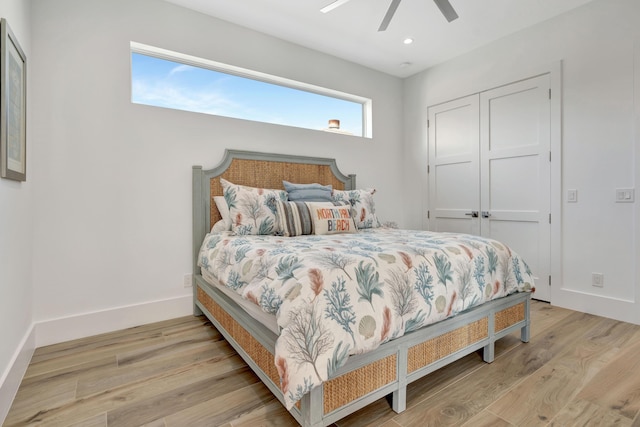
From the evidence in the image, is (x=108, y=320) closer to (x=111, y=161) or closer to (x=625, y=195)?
(x=111, y=161)

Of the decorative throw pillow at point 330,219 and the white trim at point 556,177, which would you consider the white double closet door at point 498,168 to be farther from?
the decorative throw pillow at point 330,219

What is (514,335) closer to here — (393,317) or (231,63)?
(393,317)

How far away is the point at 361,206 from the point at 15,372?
260cm

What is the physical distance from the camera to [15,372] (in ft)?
5.30

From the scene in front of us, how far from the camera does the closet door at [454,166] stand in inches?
142

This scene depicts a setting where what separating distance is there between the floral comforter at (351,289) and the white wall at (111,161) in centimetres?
93

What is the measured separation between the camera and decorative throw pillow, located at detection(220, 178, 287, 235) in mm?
2484

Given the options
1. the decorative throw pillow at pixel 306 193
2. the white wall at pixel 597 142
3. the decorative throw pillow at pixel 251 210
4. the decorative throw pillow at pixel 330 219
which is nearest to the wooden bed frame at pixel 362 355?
the decorative throw pillow at pixel 251 210

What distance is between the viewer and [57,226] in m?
2.22

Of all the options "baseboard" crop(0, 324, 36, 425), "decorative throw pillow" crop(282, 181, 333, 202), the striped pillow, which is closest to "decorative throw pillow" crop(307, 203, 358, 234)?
the striped pillow

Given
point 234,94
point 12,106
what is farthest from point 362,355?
point 234,94

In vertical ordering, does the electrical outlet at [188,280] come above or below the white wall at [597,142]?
below

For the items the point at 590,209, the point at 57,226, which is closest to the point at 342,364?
the point at 57,226

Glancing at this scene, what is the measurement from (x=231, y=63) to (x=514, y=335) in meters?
3.32
